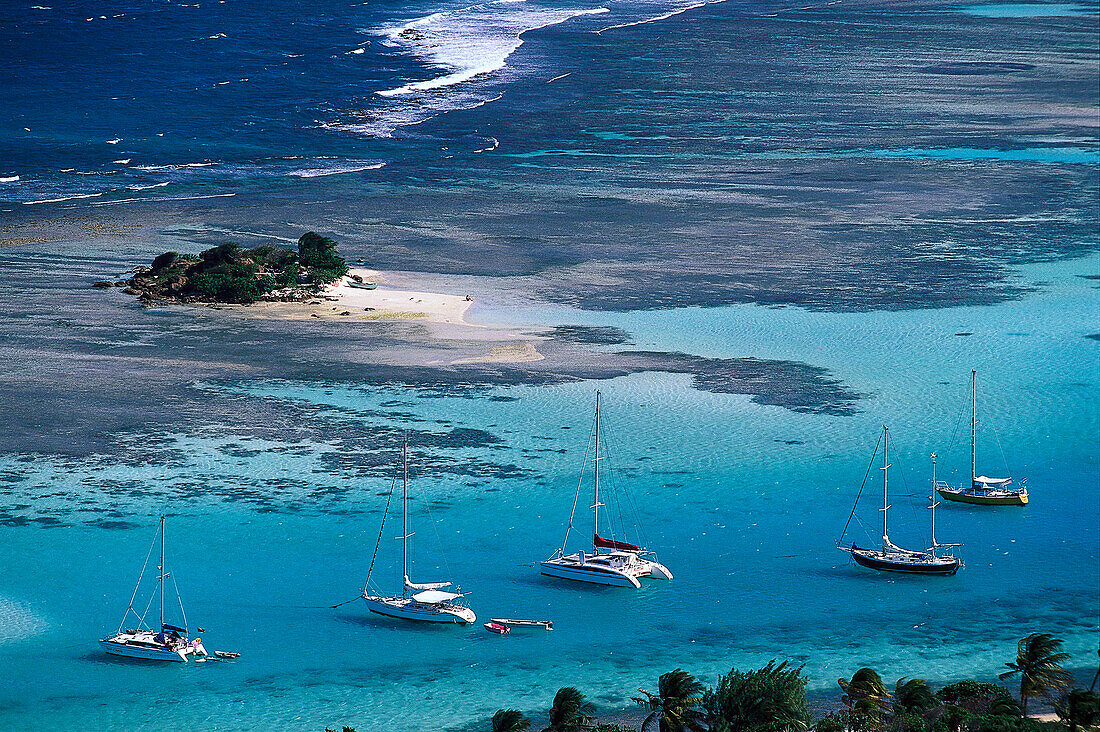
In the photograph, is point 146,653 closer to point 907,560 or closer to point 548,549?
point 548,549

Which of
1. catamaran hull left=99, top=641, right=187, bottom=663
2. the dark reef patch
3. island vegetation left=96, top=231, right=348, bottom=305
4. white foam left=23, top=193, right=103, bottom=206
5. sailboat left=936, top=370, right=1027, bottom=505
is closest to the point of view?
catamaran hull left=99, top=641, right=187, bottom=663

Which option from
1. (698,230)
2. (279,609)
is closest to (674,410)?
(279,609)

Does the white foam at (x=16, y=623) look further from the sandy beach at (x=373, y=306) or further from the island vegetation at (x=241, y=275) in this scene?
the island vegetation at (x=241, y=275)

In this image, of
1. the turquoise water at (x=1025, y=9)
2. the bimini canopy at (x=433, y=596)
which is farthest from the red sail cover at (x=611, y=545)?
the turquoise water at (x=1025, y=9)

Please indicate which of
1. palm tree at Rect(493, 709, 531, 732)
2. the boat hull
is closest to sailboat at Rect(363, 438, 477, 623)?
the boat hull

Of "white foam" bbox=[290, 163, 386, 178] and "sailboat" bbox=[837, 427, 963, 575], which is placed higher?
"white foam" bbox=[290, 163, 386, 178]

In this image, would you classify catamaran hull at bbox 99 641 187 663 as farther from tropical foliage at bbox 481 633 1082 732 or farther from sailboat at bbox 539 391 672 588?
sailboat at bbox 539 391 672 588
